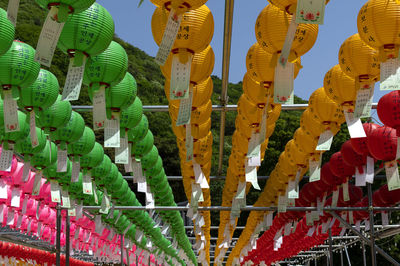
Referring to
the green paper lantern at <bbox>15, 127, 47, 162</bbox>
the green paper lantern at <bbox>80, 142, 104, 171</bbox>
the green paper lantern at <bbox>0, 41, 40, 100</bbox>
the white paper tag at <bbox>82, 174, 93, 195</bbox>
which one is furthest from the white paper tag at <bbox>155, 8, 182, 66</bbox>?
the green paper lantern at <bbox>80, 142, 104, 171</bbox>

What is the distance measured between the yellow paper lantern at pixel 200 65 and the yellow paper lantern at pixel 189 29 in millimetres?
448

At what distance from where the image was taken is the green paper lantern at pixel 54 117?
16.7 ft

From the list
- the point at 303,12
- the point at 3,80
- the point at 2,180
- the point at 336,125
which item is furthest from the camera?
the point at 2,180

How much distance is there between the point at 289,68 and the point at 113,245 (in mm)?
13118

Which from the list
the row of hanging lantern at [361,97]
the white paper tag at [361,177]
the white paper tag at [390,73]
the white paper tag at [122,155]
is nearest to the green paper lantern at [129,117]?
the white paper tag at [122,155]

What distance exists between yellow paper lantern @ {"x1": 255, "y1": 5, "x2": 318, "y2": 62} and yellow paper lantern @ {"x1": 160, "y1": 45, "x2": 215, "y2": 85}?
0.57m

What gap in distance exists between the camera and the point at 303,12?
8.73 feet

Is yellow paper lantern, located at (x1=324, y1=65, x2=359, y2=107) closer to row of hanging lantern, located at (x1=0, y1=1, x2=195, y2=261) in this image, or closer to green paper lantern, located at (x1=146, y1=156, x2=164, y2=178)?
row of hanging lantern, located at (x1=0, y1=1, x2=195, y2=261)

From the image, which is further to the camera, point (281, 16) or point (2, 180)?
point (2, 180)

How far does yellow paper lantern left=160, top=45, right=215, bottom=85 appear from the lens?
4.12 meters

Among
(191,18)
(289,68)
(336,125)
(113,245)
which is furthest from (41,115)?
(113,245)

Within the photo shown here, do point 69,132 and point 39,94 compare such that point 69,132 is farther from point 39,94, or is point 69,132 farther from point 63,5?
point 63,5

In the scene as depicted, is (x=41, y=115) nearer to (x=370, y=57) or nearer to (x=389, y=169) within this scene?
(x=370, y=57)

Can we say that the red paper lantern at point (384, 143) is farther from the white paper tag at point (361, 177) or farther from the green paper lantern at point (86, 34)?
the green paper lantern at point (86, 34)
